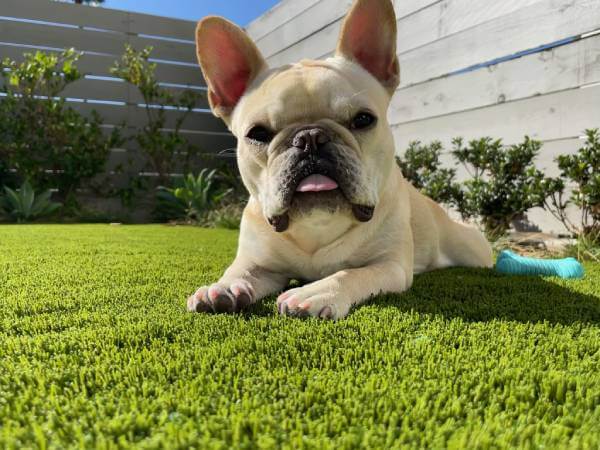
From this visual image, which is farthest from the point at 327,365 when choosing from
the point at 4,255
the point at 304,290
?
the point at 4,255

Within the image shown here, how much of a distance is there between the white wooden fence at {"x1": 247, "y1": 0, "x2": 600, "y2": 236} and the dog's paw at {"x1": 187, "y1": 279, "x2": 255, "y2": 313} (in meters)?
3.20

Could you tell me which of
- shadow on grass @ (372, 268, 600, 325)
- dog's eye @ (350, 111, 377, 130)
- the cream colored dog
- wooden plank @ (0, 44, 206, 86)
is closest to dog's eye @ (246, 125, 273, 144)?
the cream colored dog

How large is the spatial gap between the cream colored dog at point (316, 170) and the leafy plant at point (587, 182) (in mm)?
1745

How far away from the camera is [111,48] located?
8.80 m

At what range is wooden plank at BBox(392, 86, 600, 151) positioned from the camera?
3629mm

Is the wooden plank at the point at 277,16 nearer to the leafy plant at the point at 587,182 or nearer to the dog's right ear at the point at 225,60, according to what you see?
the leafy plant at the point at 587,182

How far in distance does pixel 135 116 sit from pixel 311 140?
7956 millimetres

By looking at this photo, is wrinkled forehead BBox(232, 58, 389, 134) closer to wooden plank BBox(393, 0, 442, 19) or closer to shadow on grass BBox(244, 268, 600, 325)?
shadow on grass BBox(244, 268, 600, 325)

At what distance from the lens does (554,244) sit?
145 inches

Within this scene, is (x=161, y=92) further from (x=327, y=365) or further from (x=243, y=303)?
(x=327, y=365)

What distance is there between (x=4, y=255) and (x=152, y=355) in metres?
2.26

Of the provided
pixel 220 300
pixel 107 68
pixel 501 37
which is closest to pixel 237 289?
pixel 220 300

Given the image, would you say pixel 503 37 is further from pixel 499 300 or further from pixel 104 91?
pixel 104 91

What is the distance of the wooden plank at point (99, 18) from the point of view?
823cm
